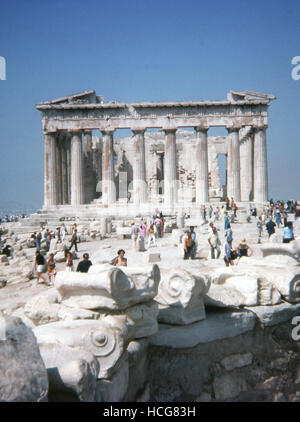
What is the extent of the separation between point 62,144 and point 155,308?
31397 millimetres

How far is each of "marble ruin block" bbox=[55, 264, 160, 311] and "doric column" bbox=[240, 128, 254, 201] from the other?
98.8 ft

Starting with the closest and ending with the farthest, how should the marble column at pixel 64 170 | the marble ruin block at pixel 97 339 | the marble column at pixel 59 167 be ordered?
the marble ruin block at pixel 97 339 → the marble column at pixel 59 167 → the marble column at pixel 64 170

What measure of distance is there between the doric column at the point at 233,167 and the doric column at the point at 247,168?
2.08 meters

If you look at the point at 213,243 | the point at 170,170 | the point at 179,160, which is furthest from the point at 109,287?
the point at 179,160

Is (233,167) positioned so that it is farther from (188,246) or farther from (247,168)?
(188,246)

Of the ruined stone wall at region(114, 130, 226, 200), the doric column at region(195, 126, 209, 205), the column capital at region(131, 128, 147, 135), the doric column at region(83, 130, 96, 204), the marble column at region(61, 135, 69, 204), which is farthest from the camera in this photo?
the ruined stone wall at region(114, 130, 226, 200)

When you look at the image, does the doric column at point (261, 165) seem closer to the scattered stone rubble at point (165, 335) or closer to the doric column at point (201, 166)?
the doric column at point (201, 166)

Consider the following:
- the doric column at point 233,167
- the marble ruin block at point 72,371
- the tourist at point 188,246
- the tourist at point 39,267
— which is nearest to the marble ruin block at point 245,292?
the marble ruin block at point 72,371

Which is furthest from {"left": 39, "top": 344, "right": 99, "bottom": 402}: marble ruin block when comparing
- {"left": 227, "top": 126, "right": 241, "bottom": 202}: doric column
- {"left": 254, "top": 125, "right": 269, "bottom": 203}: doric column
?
{"left": 254, "top": 125, "right": 269, "bottom": 203}: doric column

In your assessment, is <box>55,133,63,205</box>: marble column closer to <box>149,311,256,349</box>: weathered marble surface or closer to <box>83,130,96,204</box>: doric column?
<box>83,130,96,204</box>: doric column

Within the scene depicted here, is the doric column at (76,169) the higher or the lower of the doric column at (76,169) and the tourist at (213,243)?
the higher

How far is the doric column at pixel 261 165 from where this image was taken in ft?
105

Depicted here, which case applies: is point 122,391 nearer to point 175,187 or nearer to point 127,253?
point 127,253

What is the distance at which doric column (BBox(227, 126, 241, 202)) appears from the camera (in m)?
32.0
